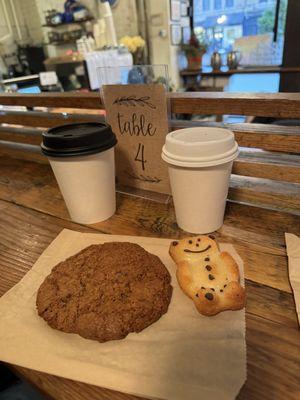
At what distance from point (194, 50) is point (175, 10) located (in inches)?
24.8

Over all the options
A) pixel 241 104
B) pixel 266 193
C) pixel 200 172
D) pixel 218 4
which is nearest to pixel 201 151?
pixel 200 172

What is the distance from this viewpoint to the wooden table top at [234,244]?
44 centimetres

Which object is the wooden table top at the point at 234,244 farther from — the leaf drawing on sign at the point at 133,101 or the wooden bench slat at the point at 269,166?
the leaf drawing on sign at the point at 133,101

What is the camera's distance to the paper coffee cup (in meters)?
0.69

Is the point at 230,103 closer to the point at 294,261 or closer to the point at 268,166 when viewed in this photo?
the point at 268,166

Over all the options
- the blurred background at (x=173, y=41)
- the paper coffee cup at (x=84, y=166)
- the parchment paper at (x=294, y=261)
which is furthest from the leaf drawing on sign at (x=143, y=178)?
the blurred background at (x=173, y=41)

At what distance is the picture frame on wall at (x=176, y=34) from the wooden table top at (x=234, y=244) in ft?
13.3

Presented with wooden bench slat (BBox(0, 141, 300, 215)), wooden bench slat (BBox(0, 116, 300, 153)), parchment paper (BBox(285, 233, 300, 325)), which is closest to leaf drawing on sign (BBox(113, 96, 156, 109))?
wooden bench slat (BBox(0, 116, 300, 153))

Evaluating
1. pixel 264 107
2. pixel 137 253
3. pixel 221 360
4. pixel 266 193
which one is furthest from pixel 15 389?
pixel 264 107

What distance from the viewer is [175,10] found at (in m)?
4.32

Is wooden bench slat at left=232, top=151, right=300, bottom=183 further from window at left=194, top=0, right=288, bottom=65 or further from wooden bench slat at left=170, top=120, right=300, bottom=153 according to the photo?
window at left=194, top=0, right=288, bottom=65

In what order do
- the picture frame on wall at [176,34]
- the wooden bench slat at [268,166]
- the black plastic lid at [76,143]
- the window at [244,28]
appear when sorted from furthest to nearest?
the picture frame on wall at [176,34], the window at [244,28], the wooden bench slat at [268,166], the black plastic lid at [76,143]

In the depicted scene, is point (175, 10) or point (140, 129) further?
point (175, 10)

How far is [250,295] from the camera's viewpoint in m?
0.58
